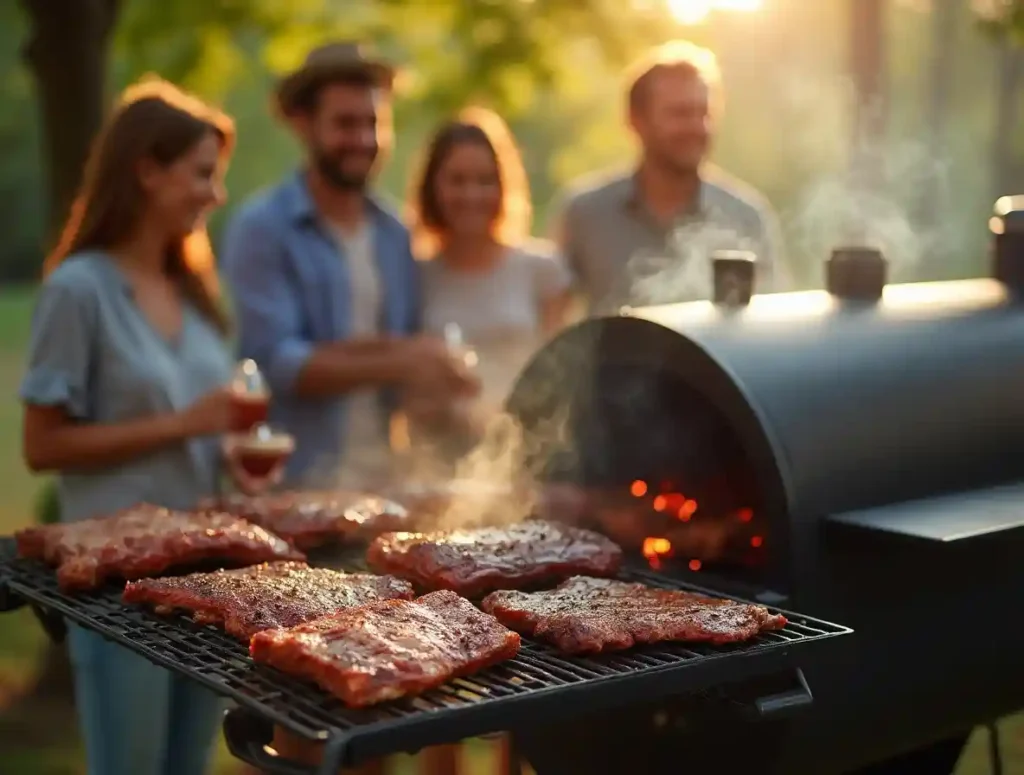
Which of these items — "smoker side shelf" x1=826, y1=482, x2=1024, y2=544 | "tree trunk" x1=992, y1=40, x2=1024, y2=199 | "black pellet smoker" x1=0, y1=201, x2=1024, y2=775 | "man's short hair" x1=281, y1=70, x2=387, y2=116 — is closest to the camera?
"black pellet smoker" x1=0, y1=201, x2=1024, y2=775

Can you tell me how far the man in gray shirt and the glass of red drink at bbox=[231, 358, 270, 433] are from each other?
7.44ft

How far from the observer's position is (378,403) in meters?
5.95

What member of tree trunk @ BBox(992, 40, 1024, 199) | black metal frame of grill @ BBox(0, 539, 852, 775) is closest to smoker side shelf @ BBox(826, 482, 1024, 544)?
black metal frame of grill @ BBox(0, 539, 852, 775)

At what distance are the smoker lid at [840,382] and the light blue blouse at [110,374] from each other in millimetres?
1051

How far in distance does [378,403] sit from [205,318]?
1473 millimetres

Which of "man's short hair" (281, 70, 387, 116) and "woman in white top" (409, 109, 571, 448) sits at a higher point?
"man's short hair" (281, 70, 387, 116)

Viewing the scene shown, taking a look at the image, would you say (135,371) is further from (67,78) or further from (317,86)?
(67,78)

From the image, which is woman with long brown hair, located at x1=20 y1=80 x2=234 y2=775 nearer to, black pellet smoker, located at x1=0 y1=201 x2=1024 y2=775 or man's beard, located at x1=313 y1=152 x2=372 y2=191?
black pellet smoker, located at x1=0 y1=201 x2=1024 y2=775

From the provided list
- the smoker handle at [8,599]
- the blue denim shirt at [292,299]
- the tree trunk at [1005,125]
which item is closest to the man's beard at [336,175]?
the blue denim shirt at [292,299]

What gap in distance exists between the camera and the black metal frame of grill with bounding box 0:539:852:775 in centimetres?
236

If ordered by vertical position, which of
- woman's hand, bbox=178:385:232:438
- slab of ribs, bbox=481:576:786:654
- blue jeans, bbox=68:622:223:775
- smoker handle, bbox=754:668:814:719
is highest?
woman's hand, bbox=178:385:232:438

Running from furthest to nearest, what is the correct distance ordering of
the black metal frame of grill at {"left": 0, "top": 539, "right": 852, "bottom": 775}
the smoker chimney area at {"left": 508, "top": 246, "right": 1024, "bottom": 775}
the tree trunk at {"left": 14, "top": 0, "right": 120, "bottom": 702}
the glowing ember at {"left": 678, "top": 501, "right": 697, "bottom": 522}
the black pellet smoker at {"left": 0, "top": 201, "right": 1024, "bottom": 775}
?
the tree trunk at {"left": 14, "top": 0, "right": 120, "bottom": 702}, the glowing ember at {"left": 678, "top": 501, "right": 697, "bottom": 522}, the smoker chimney area at {"left": 508, "top": 246, "right": 1024, "bottom": 775}, the black pellet smoker at {"left": 0, "top": 201, "right": 1024, "bottom": 775}, the black metal frame of grill at {"left": 0, "top": 539, "right": 852, "bottom": 775}

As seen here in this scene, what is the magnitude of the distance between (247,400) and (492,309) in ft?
6.18

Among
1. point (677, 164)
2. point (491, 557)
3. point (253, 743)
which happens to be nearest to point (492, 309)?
point (677, 164)
